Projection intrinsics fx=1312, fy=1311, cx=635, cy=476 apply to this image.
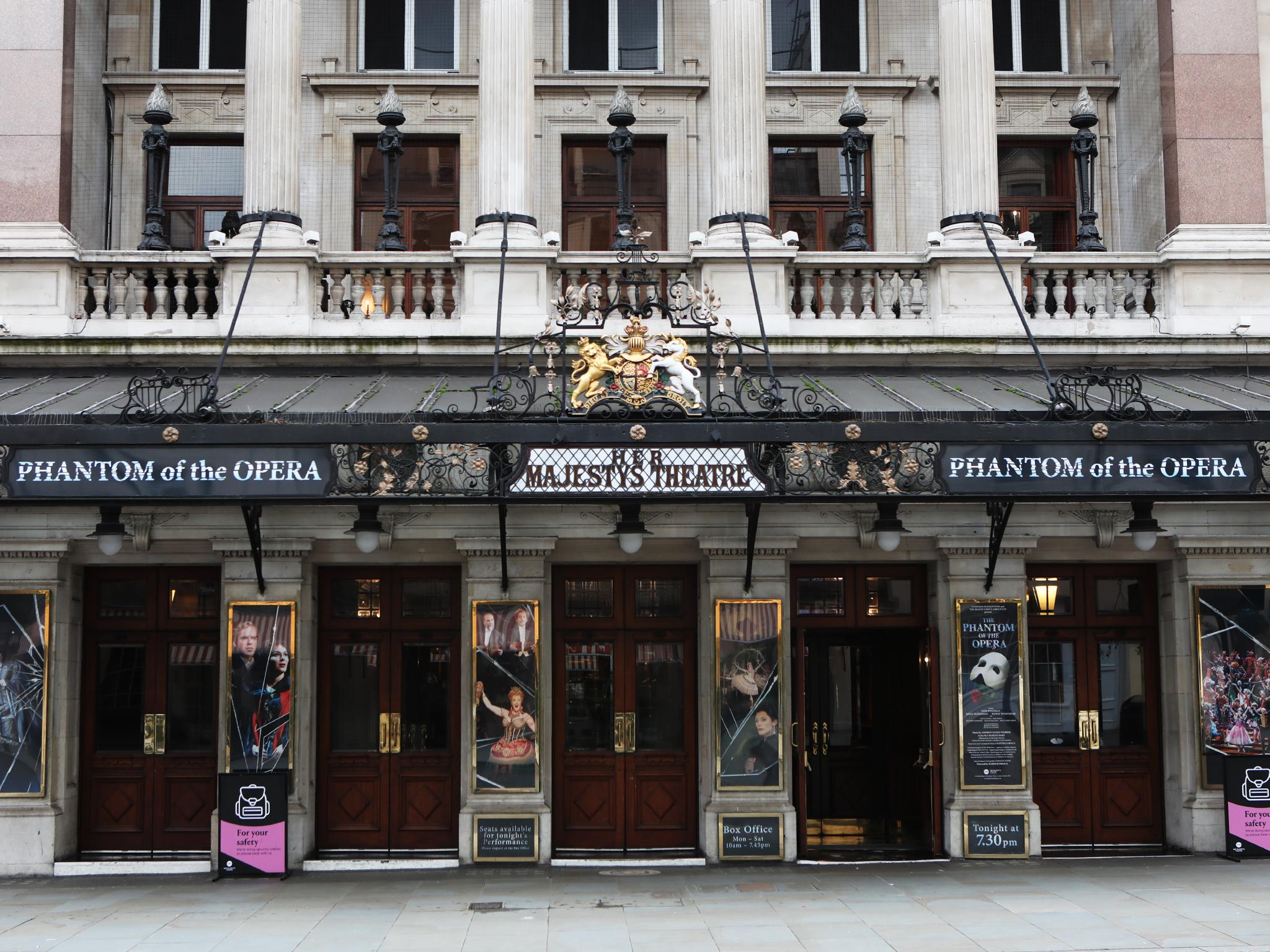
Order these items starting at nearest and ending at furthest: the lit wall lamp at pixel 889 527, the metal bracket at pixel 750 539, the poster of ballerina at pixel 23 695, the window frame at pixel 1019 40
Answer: the lit wall lamp at pixel 889 527 → the metal bracket at pixel 750 539 → the poster of ballerina at pixel 23 695 → the window frame at pixel 1019 40

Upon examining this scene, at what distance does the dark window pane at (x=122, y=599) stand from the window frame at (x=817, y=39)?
11.5m

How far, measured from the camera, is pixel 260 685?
15.6 m

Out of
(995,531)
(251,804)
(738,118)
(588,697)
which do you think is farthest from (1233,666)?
(251,804)

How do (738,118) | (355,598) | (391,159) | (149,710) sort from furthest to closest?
(391,159), (738,118), (355,598), (149,710)

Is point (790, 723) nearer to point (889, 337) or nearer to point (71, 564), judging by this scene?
point (889, 337)

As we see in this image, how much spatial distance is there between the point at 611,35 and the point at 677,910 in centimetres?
1264

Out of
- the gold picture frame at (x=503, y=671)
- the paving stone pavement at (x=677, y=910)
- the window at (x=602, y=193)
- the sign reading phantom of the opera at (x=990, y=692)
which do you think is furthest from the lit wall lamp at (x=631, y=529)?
the window at (x=602, y=193)

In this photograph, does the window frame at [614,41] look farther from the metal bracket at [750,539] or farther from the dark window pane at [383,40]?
the metal bracket at [750,539]

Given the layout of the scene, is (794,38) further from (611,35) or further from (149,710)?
(149,710)

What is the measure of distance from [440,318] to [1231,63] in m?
11.0

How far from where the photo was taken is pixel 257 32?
16984 mm

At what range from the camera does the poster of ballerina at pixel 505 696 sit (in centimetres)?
Result: 1568

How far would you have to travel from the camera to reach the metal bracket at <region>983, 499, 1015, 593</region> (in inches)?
605

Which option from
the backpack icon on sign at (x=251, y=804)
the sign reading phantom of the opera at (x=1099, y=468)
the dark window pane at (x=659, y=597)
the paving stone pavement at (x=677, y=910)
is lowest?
the paving stone pavement at (x=677, y=910)
